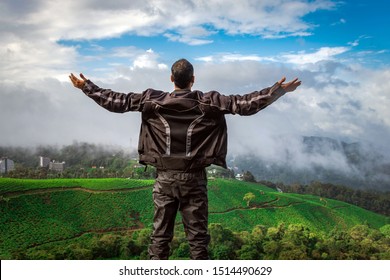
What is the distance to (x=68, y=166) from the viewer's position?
8.52 meters

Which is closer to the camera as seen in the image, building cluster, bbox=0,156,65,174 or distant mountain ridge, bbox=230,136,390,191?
building cluster, bbox=0,156,65,174

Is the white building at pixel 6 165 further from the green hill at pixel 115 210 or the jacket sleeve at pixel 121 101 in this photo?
the jacket sleeve at pixel 121 101

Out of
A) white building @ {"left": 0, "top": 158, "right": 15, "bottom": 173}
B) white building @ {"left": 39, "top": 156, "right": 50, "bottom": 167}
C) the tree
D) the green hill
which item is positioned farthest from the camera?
the tree

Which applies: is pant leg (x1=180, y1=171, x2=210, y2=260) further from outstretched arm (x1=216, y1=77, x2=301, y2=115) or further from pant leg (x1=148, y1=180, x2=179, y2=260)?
outstretched arm (x1=216, y1=77, x2=301, y2=115)

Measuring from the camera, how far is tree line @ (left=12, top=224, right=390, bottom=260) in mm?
6780

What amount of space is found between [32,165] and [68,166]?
0.59 metres

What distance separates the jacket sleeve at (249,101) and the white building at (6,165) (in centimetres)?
589

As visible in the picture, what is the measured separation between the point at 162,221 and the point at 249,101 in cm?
91

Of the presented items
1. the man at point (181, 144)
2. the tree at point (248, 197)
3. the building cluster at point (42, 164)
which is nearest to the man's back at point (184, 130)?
the man at point (181, 144)

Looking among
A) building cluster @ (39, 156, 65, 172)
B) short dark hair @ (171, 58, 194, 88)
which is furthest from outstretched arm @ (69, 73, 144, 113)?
building cluster @ (39, 156, 65, 172)

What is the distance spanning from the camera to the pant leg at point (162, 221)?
305 cm

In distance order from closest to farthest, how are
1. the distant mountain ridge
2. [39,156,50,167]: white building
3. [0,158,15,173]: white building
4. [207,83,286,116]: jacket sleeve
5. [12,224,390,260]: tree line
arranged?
[207,83,286,116]: jacket sleeve < [12,224,390,260]: tree line < [0,158,15,173]: white building < [39,156,50,167]: white building < the distant mountain ridge

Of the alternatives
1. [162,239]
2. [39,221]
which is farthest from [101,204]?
[162,239]
